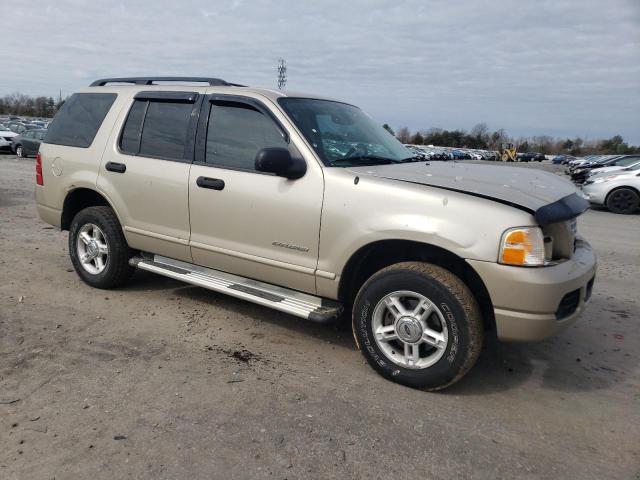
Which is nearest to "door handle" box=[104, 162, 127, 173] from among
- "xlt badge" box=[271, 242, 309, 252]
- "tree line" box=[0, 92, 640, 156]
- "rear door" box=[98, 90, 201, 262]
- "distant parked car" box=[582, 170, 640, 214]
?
"rear door" box=[98, 90, 201, 262]

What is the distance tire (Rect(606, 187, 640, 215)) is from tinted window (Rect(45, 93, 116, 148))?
1272 centimetres

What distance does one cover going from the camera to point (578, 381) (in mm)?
3672

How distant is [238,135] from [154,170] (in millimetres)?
879

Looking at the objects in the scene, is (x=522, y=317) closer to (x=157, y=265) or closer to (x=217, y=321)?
(x=217, y=321)

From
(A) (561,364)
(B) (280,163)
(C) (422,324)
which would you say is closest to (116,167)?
(B) (280,163)

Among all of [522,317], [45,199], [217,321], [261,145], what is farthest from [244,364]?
[45,199]

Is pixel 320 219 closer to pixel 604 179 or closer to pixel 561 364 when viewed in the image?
pixel 561 364

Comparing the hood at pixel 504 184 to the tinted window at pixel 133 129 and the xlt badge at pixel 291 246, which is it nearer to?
the xlt badge at pixel 291 246

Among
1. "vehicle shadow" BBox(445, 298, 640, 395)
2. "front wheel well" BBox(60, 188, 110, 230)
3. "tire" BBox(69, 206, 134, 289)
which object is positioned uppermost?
"front wheel well" BBox(60, 188, 110, 230)

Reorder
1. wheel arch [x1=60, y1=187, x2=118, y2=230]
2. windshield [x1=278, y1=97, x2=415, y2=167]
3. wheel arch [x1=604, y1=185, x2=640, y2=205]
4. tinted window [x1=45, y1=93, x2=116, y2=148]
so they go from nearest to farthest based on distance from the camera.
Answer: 1. windshield [x1=278, y1=97, x2=415, y2=167]
2. tinted window [x1=45, y1=93, x2=116, y2=148]
3. wheel arch [x1=60, y1=187, x2=118, y2=230]
4. wheel arch [x1=604, y1=185, x2=640, y2=205]

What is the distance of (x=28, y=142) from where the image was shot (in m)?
24.3

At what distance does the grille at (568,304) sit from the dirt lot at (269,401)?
586mm

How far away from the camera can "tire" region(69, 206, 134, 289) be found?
498 centimetres

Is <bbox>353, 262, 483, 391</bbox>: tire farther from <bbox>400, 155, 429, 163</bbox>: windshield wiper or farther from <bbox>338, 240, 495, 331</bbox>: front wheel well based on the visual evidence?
<bbox>400, 155, 429, 163</bbox>: windshield wiper
